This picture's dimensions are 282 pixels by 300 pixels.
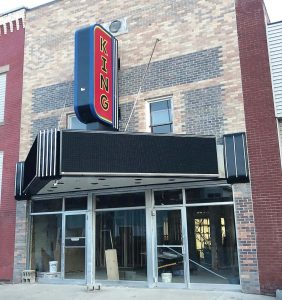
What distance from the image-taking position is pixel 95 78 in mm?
11414

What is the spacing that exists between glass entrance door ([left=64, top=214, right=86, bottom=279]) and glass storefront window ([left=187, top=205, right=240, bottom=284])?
145 inches

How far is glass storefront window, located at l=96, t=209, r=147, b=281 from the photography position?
11.8m

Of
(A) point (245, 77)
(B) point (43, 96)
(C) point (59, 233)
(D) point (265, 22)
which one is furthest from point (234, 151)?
(B) point (43, 96)

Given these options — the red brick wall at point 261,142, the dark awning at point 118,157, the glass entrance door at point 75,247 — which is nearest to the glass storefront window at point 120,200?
the glass entrance door at point 75,247

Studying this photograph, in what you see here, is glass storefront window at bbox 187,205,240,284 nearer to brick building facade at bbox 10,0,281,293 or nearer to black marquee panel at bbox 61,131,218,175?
brick building facade at bbox 10,0,281,293

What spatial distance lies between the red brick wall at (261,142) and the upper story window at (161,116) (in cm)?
241

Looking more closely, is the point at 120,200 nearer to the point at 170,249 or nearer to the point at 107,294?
the point at 170,249

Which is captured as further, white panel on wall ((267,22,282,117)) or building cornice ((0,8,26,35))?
building cornice ((0,8,26,35))

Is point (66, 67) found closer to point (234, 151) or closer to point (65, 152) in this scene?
point (65, 152)

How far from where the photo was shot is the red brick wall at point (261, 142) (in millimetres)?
9945

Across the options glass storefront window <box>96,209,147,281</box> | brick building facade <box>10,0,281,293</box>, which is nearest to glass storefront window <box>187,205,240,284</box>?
brick building facade <box>10,0,281,293</box>

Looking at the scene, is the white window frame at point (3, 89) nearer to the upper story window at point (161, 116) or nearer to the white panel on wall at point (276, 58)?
the upper story window at point (161, 116)

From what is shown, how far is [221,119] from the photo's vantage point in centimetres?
1127

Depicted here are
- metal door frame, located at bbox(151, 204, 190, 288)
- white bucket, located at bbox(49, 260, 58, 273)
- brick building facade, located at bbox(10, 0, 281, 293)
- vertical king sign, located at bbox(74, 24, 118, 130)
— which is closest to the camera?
brick building facade, located at bbox(10, 0, 281, 293)
